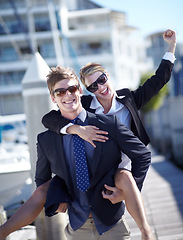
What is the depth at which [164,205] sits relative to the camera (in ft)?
20.3

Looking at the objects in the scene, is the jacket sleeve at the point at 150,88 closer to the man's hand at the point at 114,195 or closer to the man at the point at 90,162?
the man at the point at 90,162

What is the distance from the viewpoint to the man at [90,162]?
2.45 meters

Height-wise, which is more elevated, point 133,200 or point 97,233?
point 133,200

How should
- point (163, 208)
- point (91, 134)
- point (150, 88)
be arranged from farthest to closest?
1. point (163, 208)
2. point (150, 88)
3. point (91, 134)

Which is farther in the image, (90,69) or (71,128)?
(90,69)

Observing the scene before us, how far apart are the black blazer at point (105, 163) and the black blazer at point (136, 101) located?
22 centimetres

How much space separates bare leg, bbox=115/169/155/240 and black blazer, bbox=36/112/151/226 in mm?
79

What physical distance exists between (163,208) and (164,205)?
0.62 ft

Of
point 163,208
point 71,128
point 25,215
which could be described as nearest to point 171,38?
point 71,128

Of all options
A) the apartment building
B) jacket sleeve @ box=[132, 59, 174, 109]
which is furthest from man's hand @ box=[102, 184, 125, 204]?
the apartment building

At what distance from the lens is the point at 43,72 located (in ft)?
13.9

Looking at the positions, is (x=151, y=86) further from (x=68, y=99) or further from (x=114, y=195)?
(x=114, y=195)

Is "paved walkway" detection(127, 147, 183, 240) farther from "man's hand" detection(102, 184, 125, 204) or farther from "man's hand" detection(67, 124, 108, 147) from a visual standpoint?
"man's hand" detection(67, 124, 108, 147)

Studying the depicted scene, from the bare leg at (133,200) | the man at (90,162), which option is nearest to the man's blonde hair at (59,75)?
the man at (90,162)
